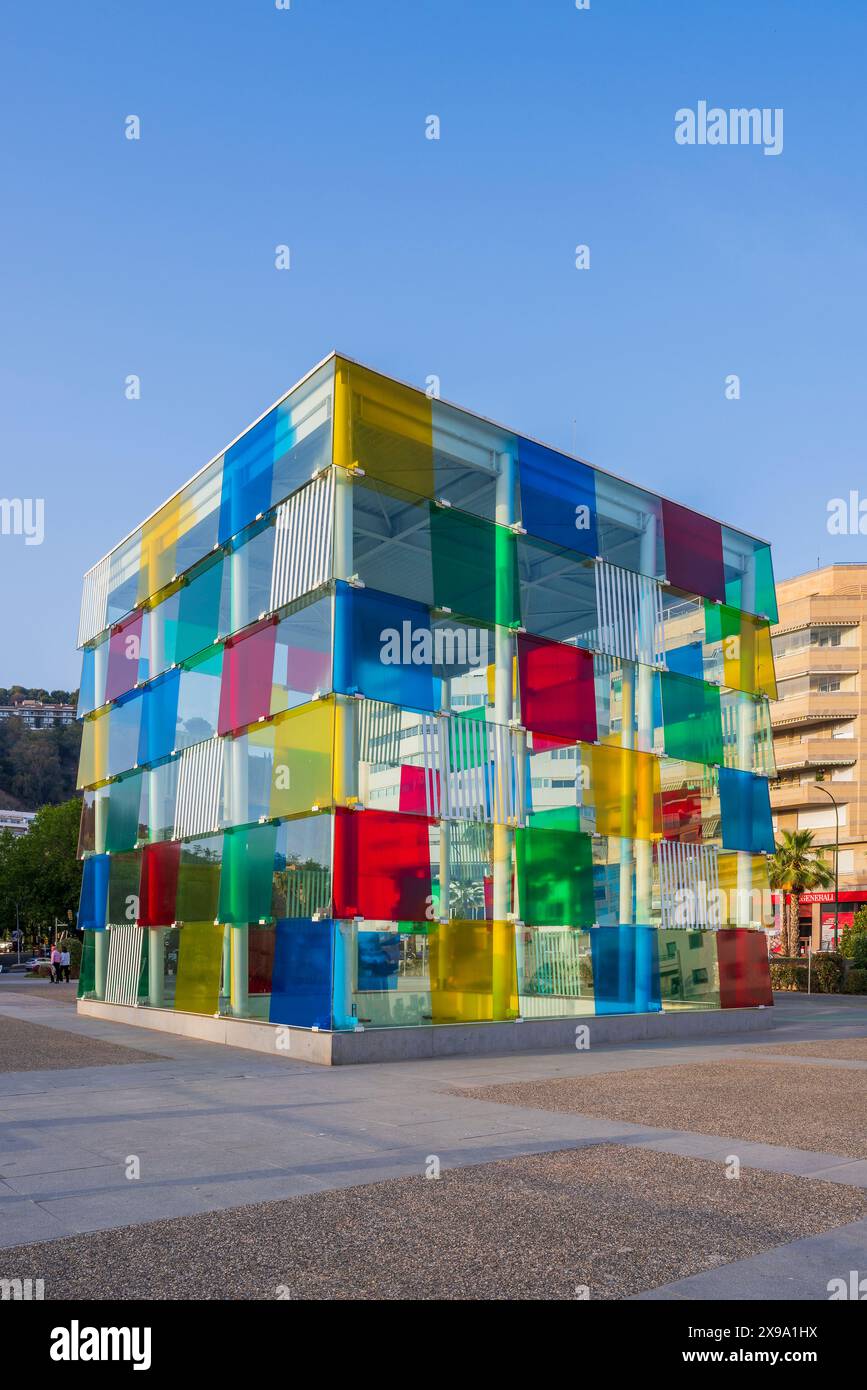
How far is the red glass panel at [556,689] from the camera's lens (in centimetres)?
1967

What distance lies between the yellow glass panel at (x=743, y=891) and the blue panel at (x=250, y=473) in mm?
11972

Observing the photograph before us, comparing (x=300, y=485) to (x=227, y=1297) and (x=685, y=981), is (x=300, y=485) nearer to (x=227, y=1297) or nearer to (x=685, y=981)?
(x=685, y=981)

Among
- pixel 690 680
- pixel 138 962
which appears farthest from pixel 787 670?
pixel 138 962

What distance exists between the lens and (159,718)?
938 inches

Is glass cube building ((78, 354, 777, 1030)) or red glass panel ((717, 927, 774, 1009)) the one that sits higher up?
glass cube building ((78, 354, 777, 1030))

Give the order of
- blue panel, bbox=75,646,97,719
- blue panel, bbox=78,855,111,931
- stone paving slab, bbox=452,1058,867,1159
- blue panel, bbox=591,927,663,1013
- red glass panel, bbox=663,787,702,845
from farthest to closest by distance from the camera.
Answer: blue panel, bbox=75,646,97,719 → blue panel, bbox=78,855,111,931 → red glass panel, bbox=663,787,702,845 → blue panel, bbox=591,927,663,1013 → stone paving slab, bbox=452,1058,867,1159

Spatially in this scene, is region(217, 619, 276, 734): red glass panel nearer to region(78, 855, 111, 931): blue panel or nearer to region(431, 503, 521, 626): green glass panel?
region(431, 503, 521, 626): green glass panel

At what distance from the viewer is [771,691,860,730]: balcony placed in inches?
2928

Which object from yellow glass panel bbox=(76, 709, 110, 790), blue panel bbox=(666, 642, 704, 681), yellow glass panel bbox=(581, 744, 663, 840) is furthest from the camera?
yellow glass panel bbox=(76, 709, 110, 790)

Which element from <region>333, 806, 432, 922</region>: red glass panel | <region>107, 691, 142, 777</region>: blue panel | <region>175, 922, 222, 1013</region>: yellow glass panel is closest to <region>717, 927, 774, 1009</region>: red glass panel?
<region>333, 806, 432, 922</region>: red glass panel

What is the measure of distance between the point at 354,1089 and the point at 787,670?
227ft

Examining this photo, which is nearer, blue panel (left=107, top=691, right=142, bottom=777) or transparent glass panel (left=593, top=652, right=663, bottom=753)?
transparent glass panel (left=593, top=652, right=663, bottom=753)

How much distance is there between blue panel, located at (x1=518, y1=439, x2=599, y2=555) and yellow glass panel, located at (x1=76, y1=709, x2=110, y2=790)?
12.5 meters
